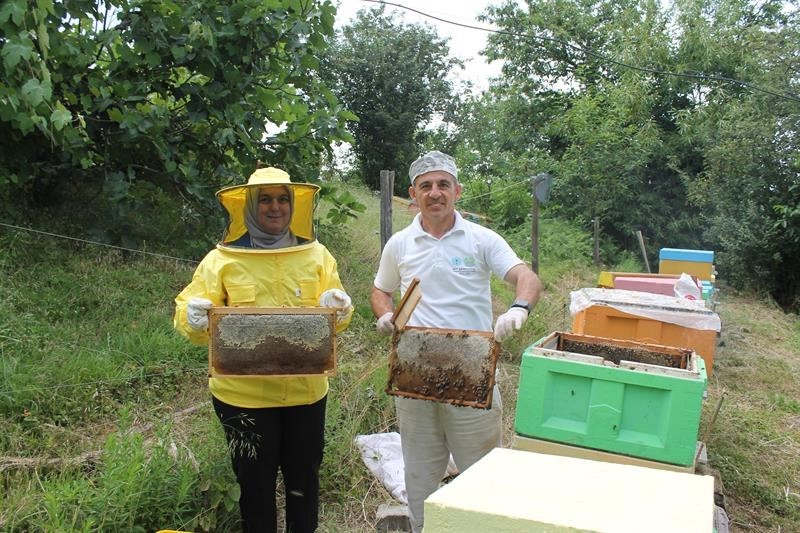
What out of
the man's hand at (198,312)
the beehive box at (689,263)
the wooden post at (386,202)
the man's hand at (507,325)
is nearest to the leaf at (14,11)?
the man's hand at (198,312)

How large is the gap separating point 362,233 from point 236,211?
18.8 feet

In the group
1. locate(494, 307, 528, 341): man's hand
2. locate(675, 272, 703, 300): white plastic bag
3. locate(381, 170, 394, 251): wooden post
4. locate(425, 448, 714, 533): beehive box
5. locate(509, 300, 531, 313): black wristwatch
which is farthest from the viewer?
locate(381, 170, 394, 251): wooden post

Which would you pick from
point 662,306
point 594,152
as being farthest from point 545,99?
point 662,306

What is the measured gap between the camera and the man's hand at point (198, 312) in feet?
8.53

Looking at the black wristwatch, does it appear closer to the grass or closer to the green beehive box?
the green beehive box

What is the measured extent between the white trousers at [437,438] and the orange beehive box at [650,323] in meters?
1.93

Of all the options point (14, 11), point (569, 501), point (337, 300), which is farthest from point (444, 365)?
point (14, 11)

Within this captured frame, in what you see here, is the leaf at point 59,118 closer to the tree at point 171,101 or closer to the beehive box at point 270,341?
the tree at point 171,101

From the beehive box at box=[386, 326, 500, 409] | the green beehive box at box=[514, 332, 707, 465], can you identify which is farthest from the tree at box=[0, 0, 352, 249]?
the green beehive box at box=[514, 332, 707, 465]

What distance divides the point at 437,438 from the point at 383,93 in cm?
2103

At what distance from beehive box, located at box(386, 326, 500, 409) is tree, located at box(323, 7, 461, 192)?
767 inches

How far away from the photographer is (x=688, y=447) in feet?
7.57

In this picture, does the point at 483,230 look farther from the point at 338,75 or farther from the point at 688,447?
the point at 338,75

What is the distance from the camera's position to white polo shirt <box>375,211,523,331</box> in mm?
2812
